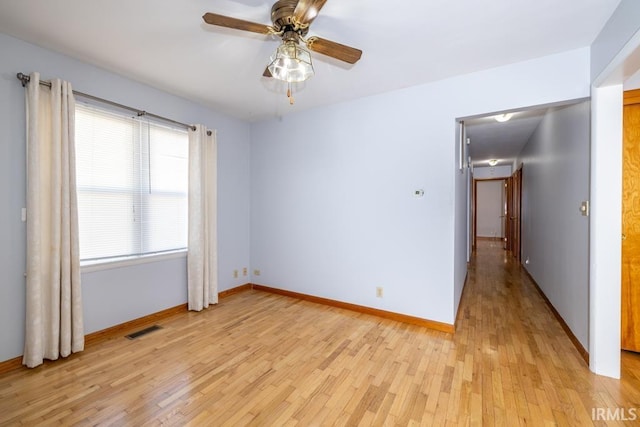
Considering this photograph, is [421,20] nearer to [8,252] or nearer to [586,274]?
[586,274]

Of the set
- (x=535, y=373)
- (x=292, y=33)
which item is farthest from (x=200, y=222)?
(x=535, y=373)

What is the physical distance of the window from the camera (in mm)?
2533

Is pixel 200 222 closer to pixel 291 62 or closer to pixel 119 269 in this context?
pixel 119 269

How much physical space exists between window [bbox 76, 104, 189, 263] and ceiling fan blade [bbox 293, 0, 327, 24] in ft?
7.40

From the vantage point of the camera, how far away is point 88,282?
2.53m

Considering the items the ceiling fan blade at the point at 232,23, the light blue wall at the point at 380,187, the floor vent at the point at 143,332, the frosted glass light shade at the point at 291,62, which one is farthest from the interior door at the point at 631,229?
the floor vent at the point at 143,332

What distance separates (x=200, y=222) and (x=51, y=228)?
1339 millimetres

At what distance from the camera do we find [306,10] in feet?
4.75

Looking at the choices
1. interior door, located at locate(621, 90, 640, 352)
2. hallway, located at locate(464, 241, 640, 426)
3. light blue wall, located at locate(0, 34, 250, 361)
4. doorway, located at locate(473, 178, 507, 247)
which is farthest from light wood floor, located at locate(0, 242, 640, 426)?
doorway, located at locate(473, 178, 507, 247)

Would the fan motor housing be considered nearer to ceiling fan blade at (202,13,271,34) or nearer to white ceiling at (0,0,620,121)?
ceiling fan blade at (202,13,271,34)

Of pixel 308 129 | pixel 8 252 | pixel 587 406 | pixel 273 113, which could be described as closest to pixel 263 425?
pixel 587 406

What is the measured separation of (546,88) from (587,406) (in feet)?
7.85

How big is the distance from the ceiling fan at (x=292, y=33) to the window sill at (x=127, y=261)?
7.82 ft

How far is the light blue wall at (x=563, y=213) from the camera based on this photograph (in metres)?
2.37
